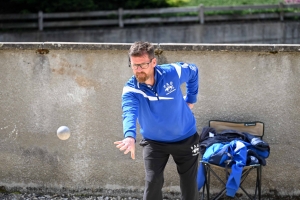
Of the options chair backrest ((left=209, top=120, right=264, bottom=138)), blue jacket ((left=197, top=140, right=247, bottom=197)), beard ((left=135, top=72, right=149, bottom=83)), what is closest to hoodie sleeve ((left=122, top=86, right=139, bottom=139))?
beard ((left=135, top=72, right=149, bottom=83))

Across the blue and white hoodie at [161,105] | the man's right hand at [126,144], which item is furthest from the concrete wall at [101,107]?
the man's right hand at [126,144]

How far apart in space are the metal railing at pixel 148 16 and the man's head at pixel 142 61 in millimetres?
19275

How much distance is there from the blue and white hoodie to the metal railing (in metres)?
19.1

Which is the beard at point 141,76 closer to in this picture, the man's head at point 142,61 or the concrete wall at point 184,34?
the man's head at point 142,61

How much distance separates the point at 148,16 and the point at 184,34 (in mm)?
1808

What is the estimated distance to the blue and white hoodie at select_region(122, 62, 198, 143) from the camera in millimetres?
4641

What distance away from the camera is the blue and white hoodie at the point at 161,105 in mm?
4641

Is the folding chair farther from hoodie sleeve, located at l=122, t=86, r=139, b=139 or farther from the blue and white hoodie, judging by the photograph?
hoodie sleeve, located at l=122, t=86, r=139, b=139

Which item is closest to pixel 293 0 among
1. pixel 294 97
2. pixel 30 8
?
pixel 30 8

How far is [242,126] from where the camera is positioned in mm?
6102

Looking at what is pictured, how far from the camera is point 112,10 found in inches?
957

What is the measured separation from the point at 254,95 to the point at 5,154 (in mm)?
3028

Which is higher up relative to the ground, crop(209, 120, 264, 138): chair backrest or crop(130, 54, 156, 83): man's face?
crop(130, 54, 156, 83): man's face

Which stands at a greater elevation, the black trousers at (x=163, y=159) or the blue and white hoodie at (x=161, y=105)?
the blue and white hoodie at (x=161, y=105)
